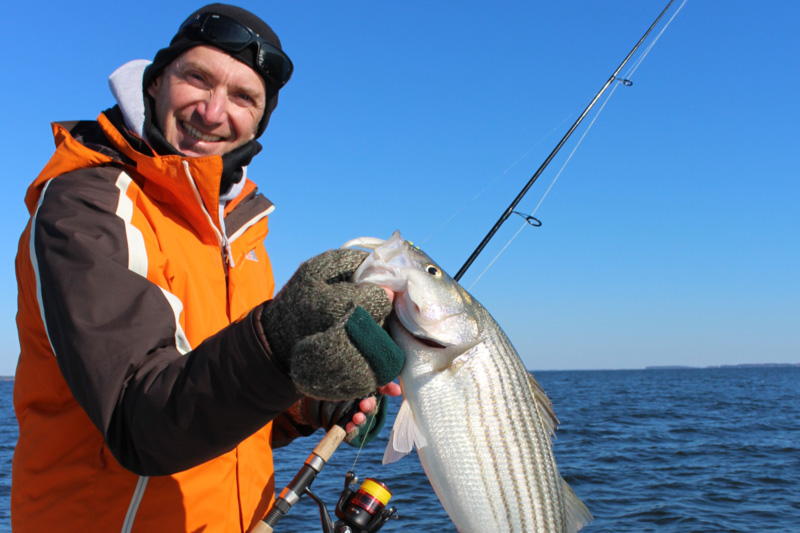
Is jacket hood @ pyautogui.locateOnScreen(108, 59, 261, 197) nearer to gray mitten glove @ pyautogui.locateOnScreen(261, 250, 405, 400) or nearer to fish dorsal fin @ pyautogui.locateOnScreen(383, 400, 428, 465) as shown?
gray mitten glove @ pyautogui.locateOnScreen(261, 250, 405, 400)

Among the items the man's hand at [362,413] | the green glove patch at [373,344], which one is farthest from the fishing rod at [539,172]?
the green glove patch at [373,344]

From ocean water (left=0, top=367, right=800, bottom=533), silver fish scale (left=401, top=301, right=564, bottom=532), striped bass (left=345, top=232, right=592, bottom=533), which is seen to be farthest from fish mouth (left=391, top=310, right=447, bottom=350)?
ocean water (left=0, top=367, right=800, bottom=533)

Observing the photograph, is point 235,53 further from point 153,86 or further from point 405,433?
point 405,433

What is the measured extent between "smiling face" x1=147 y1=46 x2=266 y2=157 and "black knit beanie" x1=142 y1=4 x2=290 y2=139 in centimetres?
3

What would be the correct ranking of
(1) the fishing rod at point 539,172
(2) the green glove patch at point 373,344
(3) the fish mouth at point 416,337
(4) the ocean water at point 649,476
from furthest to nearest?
(4) the ocean water at point 649,476 < (1) the fishing rod at point 539,172 < (3) the fish mouth at point 416,337 < (2) the green glove patch at point 373,344

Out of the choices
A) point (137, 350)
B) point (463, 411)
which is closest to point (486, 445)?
point (463, 411)

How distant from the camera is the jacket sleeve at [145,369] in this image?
1.57 meters

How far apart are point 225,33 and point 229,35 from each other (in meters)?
0.02

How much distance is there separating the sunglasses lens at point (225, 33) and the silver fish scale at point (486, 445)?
5.89 feet

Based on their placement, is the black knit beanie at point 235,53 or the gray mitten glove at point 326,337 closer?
the gray mitten glove at point 326,337

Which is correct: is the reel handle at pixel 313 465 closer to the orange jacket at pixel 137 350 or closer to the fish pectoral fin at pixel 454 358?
the orange jacket at pixel 137 350

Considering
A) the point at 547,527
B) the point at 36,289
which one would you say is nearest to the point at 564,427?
the point at 547,527

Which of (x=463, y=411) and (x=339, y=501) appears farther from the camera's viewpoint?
(x=339, y=501)

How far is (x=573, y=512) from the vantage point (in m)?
2.93
